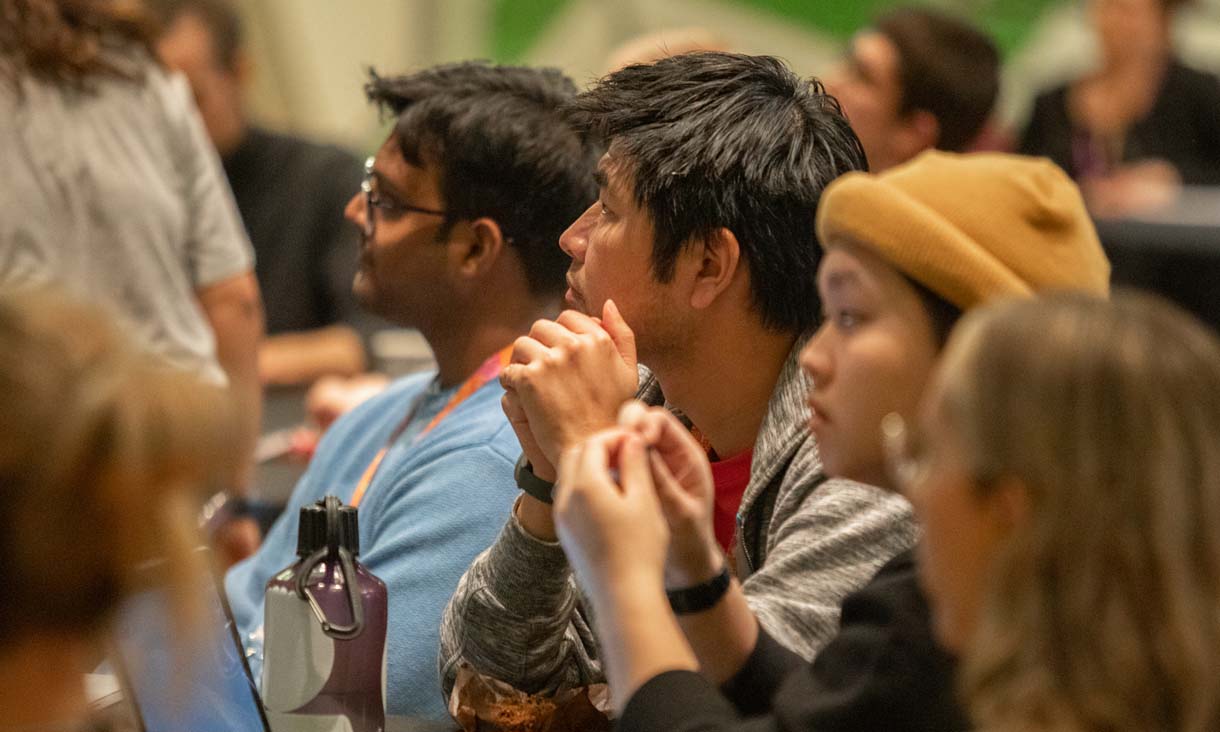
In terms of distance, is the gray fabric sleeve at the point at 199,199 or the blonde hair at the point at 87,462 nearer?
the blonde hair at the point at 87,462

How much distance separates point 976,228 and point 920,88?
263cm

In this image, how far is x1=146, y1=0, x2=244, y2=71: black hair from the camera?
4.48 meters

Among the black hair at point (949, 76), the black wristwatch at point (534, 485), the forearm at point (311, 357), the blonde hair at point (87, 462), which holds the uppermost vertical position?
the blonde hair at point (87, 462)

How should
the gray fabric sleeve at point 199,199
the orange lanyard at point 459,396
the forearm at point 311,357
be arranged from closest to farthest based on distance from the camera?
the orange lanyard at point 459,396 < the gray fabric sleeve at point 199,199 < the forearm at point 311,357

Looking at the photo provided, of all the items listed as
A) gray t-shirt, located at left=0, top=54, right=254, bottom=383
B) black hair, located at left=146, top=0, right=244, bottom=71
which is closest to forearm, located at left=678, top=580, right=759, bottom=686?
gray t-shirt, located at left=0, top=54, right=254, bottom=383

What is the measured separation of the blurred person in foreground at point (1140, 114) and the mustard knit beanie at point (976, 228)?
13.5ft

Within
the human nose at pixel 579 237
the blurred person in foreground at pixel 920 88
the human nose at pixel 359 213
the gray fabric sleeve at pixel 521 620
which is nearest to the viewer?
the gray fabric sleeve at pixel 521 620

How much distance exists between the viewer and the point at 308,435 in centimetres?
345

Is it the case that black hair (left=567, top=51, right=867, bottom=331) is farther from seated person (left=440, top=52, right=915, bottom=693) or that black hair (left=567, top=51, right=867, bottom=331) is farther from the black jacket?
the black jacket

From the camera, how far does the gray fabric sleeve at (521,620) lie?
67.7 inches

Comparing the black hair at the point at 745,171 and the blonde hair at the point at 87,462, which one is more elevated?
the blonde hair at the point at 87,462

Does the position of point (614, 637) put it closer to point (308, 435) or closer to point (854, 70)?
point (308, 435)

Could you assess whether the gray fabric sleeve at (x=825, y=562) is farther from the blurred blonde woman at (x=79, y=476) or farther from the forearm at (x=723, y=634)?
the blurred blonde woman at (x=79, y=476)

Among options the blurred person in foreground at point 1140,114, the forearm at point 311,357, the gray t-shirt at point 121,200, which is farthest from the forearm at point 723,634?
the blurred person in foreground at point 1140,114
